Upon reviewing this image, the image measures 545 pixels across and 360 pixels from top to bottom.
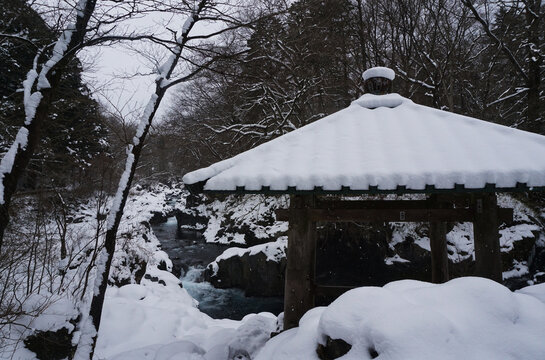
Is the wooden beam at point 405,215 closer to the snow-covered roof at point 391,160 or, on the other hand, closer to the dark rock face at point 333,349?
the snow-covered roof at point 391,160

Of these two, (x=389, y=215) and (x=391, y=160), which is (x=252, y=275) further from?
(x=391, y=160)

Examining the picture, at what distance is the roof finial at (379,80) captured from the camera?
17.1ft

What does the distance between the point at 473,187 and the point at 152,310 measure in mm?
9507

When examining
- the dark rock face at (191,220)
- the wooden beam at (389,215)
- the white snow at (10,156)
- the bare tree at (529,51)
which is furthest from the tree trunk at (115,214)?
the dark rock face at (191,220)

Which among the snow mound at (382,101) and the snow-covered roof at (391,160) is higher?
the snow mound at (382,101)

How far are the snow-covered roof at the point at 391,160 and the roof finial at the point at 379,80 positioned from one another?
966 millimetres

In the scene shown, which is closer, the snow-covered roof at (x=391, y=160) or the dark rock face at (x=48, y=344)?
the snow-covered roof at (x=391, y=160)

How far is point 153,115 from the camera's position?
17.3 feet

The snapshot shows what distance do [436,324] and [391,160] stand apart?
1.84m

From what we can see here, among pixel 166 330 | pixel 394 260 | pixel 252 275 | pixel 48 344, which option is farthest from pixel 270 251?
pixel 48 344

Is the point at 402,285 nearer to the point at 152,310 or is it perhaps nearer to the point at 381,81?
the point at 381,81

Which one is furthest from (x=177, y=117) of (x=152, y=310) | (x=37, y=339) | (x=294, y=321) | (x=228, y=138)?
(x=294, y=321)

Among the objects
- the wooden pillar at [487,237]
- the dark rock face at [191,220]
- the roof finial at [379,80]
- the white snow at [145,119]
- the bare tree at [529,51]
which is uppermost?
the bare tree at [529,51]

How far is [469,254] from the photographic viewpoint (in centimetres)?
1006
